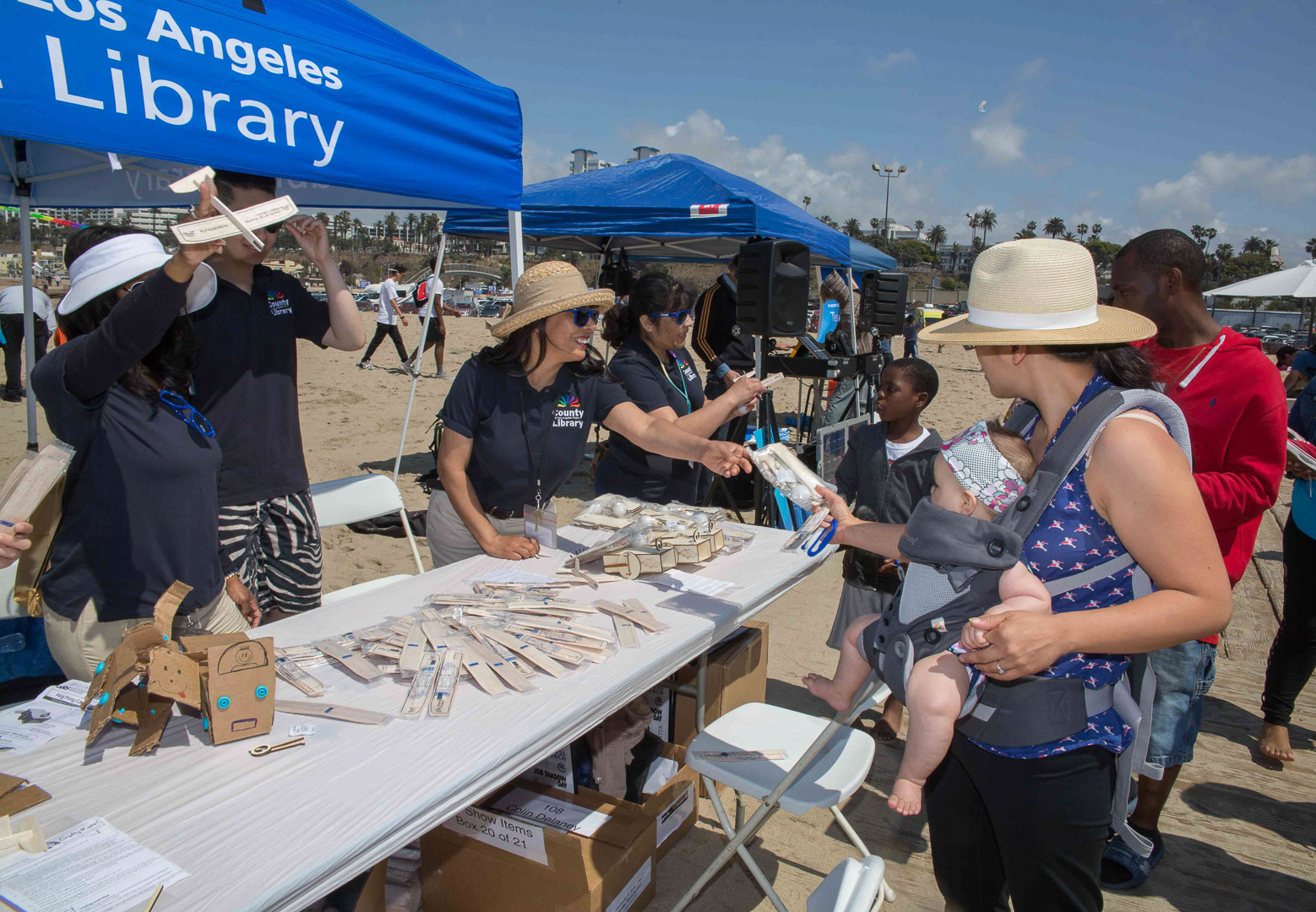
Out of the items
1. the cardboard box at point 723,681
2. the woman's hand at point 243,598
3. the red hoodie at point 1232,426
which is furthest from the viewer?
the cardboard box at point 723,681

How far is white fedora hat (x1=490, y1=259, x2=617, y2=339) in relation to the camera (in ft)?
8.56

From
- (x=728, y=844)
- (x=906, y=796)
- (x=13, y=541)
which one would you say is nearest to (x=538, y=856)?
(x=728, y=844)

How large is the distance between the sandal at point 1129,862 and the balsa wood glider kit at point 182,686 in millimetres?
2663

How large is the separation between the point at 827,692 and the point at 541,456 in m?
1.28

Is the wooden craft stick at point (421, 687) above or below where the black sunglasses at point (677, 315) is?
below

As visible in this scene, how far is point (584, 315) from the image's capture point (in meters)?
2.69

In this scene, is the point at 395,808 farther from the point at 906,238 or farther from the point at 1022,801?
the point at 906,238

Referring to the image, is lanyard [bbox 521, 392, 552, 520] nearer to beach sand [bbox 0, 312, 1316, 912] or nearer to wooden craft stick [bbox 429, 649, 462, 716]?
wooden craft stick [bbox 429, 649, 462, 716]

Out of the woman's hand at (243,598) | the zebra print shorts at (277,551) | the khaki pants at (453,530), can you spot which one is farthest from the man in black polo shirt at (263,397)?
the khaki pants at (453,530)

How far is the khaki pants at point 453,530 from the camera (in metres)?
2.76

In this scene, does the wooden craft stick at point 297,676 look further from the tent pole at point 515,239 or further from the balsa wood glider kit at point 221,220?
the tent pole at point 515,239

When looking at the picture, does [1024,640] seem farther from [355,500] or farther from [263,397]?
[355,500]

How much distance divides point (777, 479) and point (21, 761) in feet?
5.57

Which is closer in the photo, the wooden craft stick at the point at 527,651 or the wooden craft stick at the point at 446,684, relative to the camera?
the wooden craft stick at the point at 446,684
